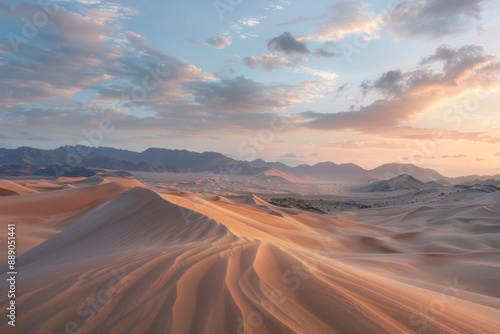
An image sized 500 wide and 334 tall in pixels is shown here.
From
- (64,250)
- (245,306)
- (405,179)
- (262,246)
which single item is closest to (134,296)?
(245,306)

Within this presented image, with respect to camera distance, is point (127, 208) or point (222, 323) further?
point (127, 208)

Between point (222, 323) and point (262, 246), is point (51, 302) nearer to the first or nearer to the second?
point (222, 323)

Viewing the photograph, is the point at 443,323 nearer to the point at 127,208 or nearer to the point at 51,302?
the point at 51,302

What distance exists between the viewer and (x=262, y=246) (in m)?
5.24

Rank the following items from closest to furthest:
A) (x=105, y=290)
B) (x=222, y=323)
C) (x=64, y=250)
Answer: (x=222, y=323)
(x=105, y=290)
(x=64, y=250)

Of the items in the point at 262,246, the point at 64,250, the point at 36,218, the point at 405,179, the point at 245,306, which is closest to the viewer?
the point at 245,306

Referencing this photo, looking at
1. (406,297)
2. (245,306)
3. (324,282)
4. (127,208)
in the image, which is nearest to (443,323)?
(406,297)

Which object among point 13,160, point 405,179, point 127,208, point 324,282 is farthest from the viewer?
point 13,160

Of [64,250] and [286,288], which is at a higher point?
[286,288]

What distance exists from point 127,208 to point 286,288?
8.23 meters

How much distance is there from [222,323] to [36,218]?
54.5 ft

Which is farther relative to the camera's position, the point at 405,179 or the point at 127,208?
the point at 405,179

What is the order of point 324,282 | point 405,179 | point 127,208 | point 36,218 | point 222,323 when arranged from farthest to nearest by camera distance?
1. point 405,179
2. point 36,218
3. point 127,208
4. point 324,282
5. point 222,323

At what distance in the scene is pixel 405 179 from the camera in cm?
8306
